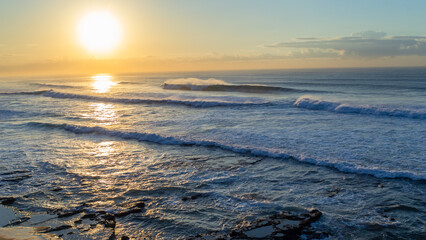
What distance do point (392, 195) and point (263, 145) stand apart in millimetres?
5180

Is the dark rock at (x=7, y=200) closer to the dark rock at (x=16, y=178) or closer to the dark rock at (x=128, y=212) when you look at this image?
the dark rock at (x=16, y=178)

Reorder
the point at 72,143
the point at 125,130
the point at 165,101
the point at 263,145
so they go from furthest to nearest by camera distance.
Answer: the point at 165,101
the point at 125,130
the point at 72,143
the point at 263,145

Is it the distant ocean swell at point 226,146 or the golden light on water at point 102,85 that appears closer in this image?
A: the distant ocean swell at point 226,146

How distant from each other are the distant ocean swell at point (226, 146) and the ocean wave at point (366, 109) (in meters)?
11.7

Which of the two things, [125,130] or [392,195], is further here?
[125,130]

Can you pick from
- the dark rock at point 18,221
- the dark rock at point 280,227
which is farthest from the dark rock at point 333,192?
the dark rock at point 18,221

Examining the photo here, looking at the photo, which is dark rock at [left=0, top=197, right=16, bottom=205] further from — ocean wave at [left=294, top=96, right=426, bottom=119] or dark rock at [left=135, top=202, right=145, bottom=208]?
ocean wave at [left=294, top=96, right=426, bottom=119]

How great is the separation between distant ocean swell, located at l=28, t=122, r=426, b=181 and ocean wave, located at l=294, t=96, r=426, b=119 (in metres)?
11.7

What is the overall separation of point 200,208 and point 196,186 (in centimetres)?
133

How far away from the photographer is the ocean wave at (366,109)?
18.2m

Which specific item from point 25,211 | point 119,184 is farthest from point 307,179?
point 25,211

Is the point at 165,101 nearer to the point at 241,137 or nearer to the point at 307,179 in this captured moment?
the point at 241,137

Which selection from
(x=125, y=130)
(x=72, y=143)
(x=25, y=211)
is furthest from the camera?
(x=125, y=130)

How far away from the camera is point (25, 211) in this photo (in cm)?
653
